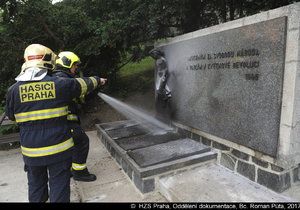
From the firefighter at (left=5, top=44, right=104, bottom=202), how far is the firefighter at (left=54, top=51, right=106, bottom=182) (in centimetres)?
97

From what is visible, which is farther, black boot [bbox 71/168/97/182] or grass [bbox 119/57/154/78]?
grass [bbox 119/57/154/78]

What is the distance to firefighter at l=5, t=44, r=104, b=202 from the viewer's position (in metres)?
2.98

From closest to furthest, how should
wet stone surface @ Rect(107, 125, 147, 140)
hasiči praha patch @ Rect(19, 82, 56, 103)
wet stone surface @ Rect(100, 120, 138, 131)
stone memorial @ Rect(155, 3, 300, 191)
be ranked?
1. hasiči praha patch @ Rect(19, 82, 56, 103)
2. stone memorial @ Rect(155, 3, 300, 191)
3. wet stone surface @ Rect(107, 125, 147, 140)
4. wet stone surface @ Rect(100, 120, 138, 131)

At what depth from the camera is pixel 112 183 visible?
452 centimetres

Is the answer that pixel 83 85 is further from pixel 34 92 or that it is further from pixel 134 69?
pixel 134 69

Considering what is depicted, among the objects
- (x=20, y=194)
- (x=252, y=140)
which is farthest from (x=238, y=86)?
(x=20, y=194)

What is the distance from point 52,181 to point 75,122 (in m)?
1.39

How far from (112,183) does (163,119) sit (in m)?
2.39

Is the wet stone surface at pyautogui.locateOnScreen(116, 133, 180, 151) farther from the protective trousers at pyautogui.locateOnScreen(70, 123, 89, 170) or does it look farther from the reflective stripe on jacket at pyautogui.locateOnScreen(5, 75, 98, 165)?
the reflective stripe on jacket at pyautogui.locateOnScreen(5, 75, 98, 165)

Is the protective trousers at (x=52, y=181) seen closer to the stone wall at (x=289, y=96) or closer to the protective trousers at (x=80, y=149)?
the protective trousers at (x=80, y=149)

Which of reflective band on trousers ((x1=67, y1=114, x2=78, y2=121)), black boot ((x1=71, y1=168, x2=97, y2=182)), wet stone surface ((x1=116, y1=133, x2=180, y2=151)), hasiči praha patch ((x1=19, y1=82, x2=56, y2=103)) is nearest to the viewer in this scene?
hasiči praha patch ((x1=19, y1=82, x2=56, y2=103))

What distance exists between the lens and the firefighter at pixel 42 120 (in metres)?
2.98

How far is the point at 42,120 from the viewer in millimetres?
3004

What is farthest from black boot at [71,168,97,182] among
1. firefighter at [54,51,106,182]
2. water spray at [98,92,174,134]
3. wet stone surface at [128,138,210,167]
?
water spray at [98,92,174,134]
